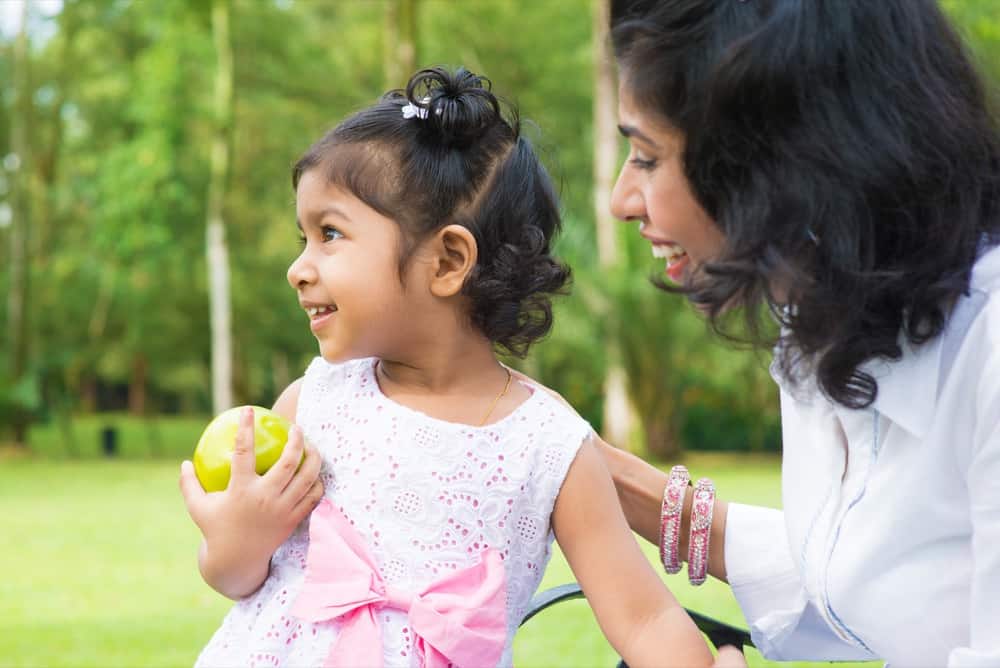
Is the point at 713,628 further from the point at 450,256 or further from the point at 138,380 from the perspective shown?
the point at 138,380

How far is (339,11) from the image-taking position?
1198 inches

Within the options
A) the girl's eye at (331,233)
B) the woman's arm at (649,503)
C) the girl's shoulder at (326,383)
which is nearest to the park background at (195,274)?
the woman's arm at (649,503)

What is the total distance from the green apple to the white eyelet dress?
0.43ft

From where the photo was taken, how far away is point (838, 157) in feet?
5.48

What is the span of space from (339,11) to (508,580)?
30.0m

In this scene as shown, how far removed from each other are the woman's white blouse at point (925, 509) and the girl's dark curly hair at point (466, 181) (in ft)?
1.65

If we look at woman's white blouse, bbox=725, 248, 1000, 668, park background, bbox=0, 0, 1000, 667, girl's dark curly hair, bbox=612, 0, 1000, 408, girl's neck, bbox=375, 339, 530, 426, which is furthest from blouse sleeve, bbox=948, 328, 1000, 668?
park background, bbox=0, 0, 1000, 667

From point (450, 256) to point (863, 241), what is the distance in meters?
0.71

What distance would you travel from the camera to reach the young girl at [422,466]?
6.46ft

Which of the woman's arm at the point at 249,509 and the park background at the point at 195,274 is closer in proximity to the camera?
the woman's arm at the point at 249,509

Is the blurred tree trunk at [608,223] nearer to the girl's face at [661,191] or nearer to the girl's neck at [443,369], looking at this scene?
the girl's neck at [443,369]

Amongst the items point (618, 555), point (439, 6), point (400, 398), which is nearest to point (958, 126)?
point (618, 555)

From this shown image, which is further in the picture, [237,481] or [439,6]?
[439,6]

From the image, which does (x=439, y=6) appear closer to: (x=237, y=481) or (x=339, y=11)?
(x=339, y=11)
